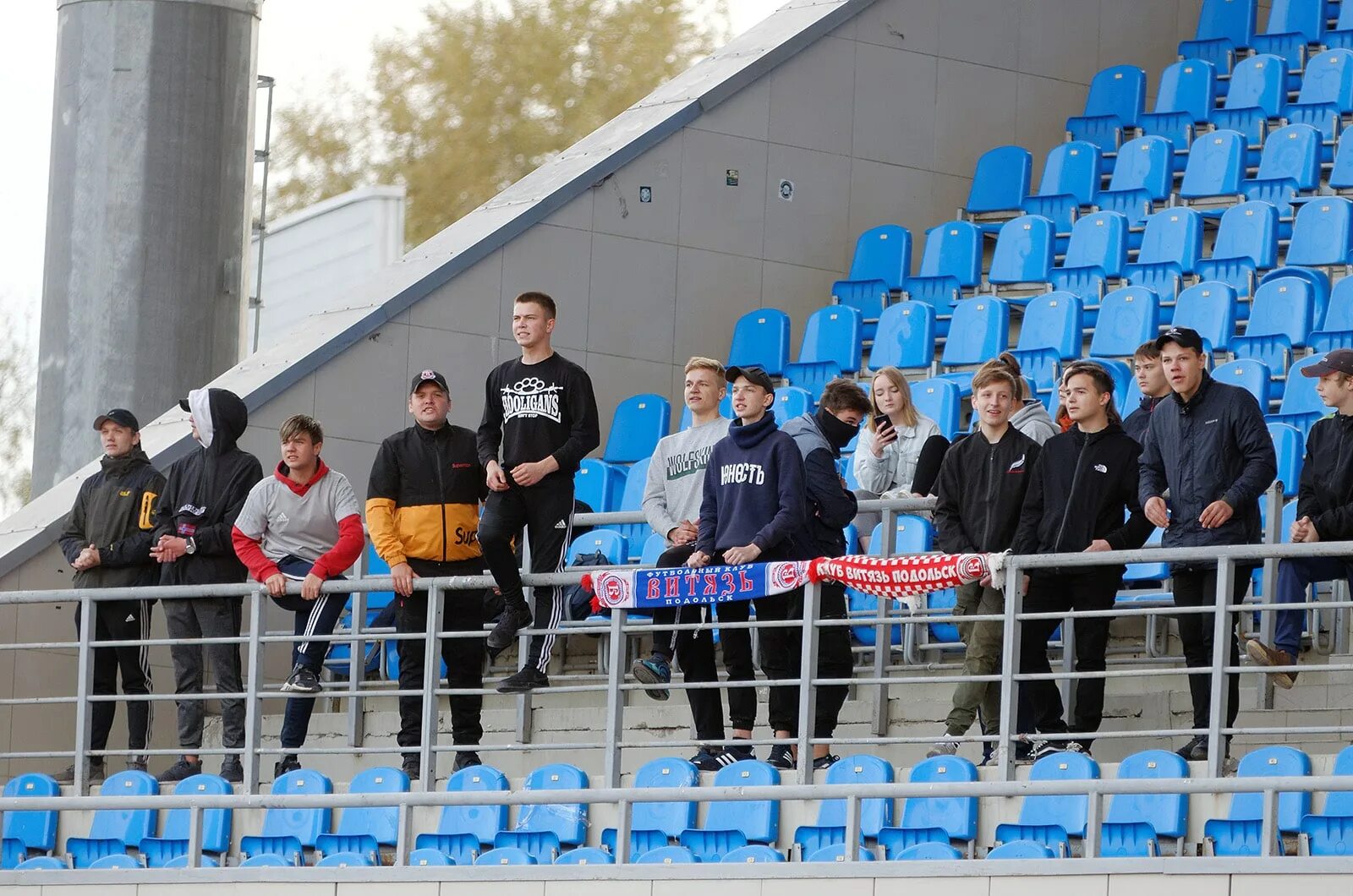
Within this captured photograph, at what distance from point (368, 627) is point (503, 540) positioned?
2269 mm

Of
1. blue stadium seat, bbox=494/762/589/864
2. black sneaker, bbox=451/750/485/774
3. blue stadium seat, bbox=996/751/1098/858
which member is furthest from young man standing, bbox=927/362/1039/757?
black sneaker, bbox=451/750/485/774

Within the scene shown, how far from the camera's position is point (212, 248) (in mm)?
14383

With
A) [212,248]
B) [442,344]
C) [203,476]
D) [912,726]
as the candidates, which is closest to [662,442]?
[912,726]

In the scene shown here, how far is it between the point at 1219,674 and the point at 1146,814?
0.55 meters

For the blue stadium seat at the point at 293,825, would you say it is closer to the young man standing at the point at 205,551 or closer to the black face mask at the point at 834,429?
the young man standing at the point at 205,551

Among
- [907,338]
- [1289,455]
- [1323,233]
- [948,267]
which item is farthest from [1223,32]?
[1289,455]

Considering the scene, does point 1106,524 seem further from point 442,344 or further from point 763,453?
point 442,344

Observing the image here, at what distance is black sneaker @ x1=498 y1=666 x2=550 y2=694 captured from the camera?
9180mm

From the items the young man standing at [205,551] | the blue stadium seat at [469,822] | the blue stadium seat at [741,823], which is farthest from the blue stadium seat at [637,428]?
the blue stadium seat at [741,823]

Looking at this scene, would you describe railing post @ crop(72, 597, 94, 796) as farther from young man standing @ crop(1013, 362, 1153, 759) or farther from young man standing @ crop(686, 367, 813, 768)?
young man standing @ crop(1013, 362, 1153, 759)

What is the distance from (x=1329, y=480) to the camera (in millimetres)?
8430

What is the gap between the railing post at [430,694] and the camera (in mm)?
8992

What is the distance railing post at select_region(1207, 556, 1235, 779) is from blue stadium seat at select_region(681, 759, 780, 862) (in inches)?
61.7

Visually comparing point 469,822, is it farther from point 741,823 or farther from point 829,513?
point 829,513
